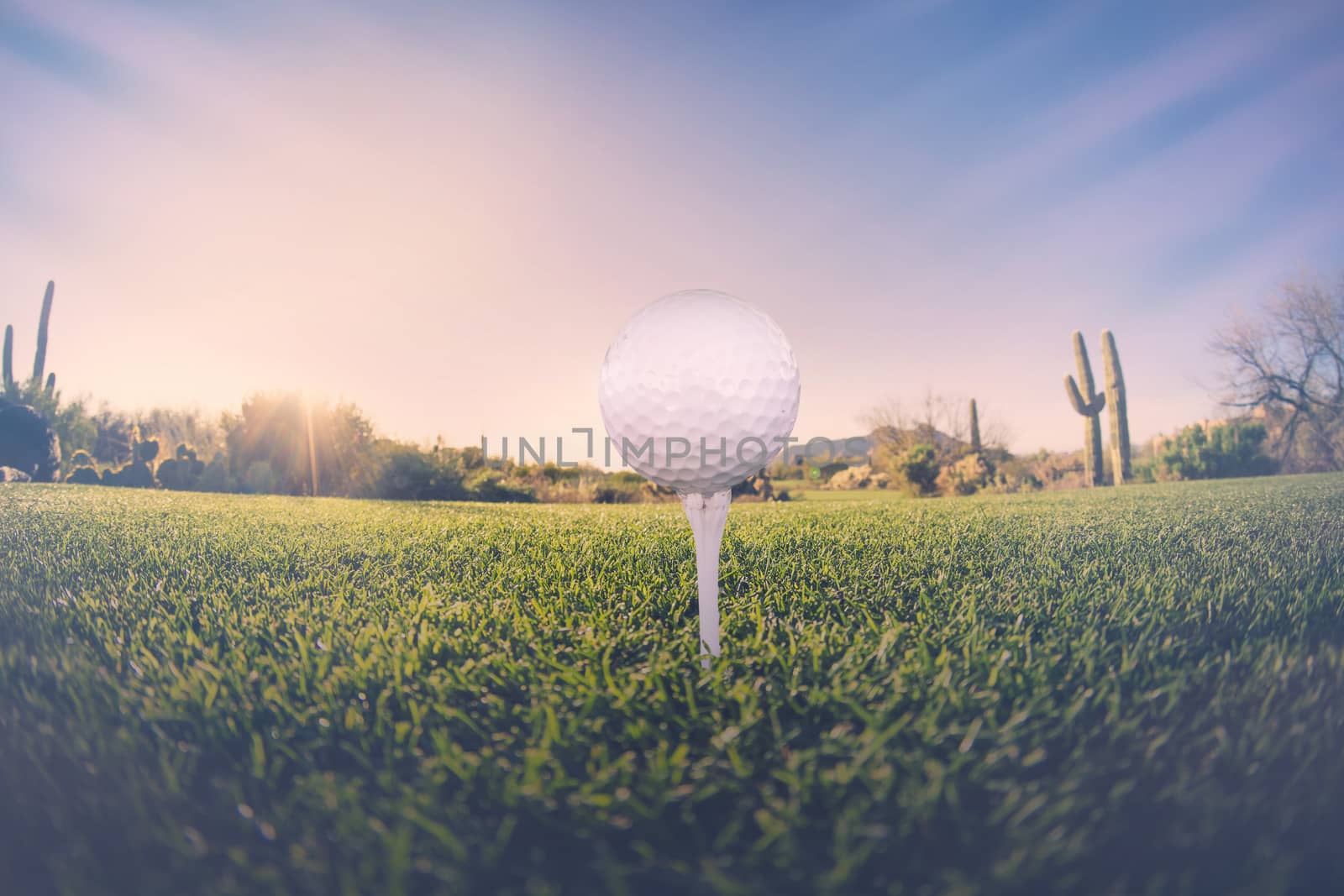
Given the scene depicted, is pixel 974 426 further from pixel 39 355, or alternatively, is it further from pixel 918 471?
pixel 39 355

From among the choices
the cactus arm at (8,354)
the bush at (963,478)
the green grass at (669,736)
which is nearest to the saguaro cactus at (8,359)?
the cactus arm at (8,354)

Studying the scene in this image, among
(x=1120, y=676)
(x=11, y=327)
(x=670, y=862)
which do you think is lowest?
(x=670, y=862)

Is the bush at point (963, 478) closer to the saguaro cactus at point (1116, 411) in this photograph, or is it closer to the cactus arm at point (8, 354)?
the saguaro cactus at point (1116, 411)

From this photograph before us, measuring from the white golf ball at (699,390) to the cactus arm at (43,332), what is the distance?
21749mm

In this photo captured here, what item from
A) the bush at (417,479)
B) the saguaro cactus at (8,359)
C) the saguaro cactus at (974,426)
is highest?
the saguaro cactus at (8,359)

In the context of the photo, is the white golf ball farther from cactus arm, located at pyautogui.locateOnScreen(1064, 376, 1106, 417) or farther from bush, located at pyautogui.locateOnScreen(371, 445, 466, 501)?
cactus arm, located at pyautogui.locateOnScreen(1064, 376, 1106, 417)

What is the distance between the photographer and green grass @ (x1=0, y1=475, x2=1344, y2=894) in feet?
3.90

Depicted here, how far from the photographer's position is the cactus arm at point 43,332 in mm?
16422

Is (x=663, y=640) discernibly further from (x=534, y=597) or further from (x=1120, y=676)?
(x=1120, y=676)

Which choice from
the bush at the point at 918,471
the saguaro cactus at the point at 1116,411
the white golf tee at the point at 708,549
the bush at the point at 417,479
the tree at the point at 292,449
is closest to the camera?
the white golf tee at the point at 708,549

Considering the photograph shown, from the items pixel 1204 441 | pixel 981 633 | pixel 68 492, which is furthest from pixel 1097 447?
pixel 68 492

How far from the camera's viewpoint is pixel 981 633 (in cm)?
216

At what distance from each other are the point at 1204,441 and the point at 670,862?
68.0ft

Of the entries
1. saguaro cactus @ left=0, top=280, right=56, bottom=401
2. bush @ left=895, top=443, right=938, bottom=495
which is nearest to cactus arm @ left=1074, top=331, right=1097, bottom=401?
bush @ left=895, top=443, right=938, bottom=495
